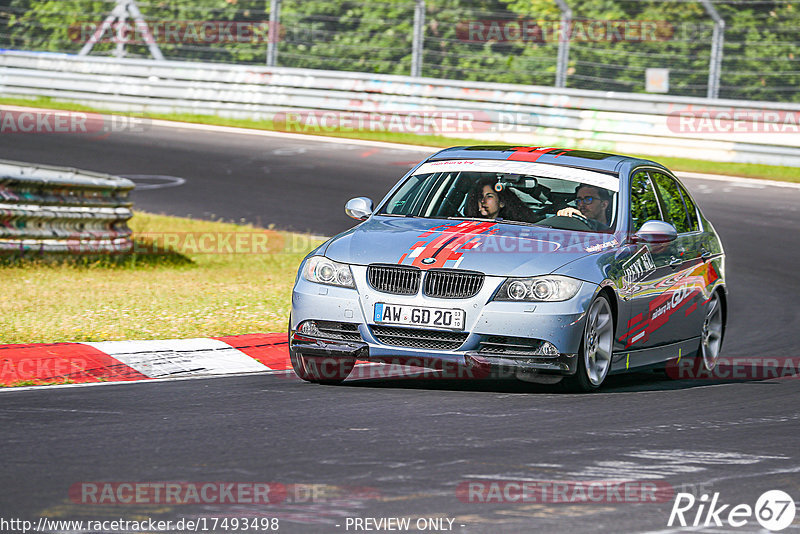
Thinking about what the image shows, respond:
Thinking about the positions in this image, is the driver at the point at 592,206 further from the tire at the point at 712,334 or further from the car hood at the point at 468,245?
the tire at the point at 712,334

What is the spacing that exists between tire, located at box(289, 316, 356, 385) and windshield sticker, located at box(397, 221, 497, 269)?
87 cm

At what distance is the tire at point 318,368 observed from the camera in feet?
28.7

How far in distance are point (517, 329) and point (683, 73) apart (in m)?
17.3

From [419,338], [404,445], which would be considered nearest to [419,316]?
[419,338]

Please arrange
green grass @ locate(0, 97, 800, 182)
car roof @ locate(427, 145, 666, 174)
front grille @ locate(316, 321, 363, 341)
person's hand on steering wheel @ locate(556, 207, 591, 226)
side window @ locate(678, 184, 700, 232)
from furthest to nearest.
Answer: green grass @ locate(0, 97, 800, 182), side window @ locate(678, 184, 700, 232), car roof @ locate(427, 145, 666, 174), person's hand on steering wheel @ locate(556, 207, 591, 226), front grille @ locate(316, 321, 363, 341)

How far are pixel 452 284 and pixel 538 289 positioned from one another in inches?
20.1

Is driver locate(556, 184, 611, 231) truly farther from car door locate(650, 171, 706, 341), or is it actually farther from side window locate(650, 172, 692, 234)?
side window locate(650, 172, 692, 234)

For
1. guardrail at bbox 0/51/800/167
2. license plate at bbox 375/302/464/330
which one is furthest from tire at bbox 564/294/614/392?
guardrail at bbox 0/51/800/167

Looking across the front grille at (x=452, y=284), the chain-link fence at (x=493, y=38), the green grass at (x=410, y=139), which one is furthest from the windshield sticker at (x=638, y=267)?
the chain-link fence at (x=493, y=38)

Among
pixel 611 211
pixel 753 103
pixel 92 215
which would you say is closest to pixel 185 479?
pixel 611 211

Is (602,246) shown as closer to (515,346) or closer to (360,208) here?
(515,346)

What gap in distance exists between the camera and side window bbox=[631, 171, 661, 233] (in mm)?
9508

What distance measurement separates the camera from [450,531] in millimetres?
5156

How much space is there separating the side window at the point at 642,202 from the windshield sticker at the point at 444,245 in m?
1.15
